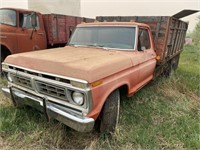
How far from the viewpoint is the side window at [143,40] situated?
4086 millimetres

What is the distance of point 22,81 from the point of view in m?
3.14

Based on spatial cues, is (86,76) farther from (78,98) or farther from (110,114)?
(110,114)

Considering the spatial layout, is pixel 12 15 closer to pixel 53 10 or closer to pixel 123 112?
pixel 123 112

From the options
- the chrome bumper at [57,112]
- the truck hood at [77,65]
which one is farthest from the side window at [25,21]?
the chrome bumper at [57,112]

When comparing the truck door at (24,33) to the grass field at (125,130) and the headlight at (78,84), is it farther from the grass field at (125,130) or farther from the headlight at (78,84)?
the headlight at (78,84)

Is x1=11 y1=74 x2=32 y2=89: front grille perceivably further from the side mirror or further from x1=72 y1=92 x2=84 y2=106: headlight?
the side mirror

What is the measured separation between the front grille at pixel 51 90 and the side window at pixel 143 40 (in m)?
2.04

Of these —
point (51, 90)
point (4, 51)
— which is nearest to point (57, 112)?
point (51, 90)

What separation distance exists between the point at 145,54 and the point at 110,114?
1.74 metres

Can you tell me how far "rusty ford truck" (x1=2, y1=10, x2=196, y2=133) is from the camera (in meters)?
2.54

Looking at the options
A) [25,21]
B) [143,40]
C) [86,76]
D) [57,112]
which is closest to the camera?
[86,76]

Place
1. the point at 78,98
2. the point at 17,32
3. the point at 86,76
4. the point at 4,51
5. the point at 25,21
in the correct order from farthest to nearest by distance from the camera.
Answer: the point at 25,21
the point at 17,32
the point at 4,51
the point at 78,98
the point at 86,76

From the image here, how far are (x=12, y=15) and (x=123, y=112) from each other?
4.89 meters

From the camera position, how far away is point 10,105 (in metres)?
3.89
